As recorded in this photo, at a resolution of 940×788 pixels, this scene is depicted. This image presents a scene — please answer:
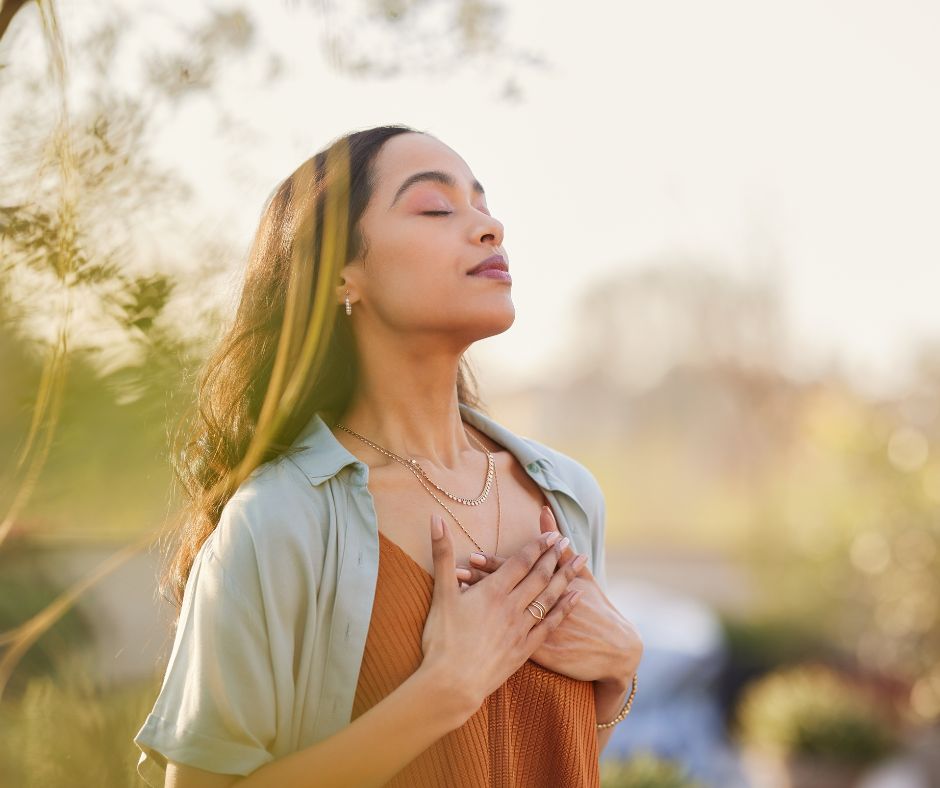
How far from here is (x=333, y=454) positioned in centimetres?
148

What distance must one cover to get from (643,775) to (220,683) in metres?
2.43

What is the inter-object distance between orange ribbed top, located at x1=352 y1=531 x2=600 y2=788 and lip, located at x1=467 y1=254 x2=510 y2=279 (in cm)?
38

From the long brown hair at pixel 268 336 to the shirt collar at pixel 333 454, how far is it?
0.04 m

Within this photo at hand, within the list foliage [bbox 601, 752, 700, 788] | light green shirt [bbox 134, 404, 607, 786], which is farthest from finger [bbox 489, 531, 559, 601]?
foliage [bbox 601, 752, 700, 788]

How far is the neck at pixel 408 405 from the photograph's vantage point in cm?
159

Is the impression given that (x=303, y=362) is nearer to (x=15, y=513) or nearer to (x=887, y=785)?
(x=15, y=513)

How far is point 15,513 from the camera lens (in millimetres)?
961

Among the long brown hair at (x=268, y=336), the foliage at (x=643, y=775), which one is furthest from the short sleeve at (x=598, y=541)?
the foliage at (x=643, y=775)

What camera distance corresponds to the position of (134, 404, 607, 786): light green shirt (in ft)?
4.15

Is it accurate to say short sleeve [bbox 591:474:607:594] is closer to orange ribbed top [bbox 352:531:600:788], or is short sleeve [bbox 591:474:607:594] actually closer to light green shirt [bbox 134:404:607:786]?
orange ribbed top [bbox 352:531:600:788]

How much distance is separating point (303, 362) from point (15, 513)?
691 millimetres

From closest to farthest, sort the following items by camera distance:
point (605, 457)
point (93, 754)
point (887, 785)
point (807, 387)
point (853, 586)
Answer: point (93, 754)
point (887, 785)
point (853, 586)
point (807, 387)
point (605, 457)

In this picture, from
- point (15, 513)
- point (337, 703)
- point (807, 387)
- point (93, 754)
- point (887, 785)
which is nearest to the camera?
point (15, 513)

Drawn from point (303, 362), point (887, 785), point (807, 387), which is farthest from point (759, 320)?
point (303, 362)
